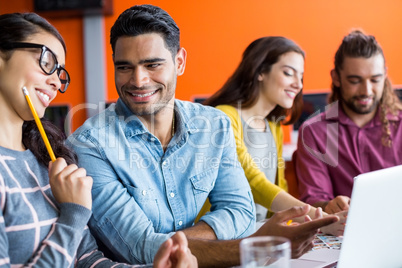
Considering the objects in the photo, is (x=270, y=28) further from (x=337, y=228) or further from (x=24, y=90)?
(x=24, y=90)

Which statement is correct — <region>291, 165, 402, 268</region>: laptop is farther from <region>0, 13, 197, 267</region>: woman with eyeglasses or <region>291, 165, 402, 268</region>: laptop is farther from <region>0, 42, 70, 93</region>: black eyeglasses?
<region>0, 42, 70, 93</region>: black eyeglasses

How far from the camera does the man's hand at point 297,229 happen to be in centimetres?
116

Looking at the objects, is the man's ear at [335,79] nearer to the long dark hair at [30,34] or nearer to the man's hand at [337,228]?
the man's hand at [337,228]

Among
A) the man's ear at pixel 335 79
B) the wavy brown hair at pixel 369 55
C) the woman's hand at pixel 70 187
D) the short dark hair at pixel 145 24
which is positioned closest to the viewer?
the woman's hand at pixel 70 187

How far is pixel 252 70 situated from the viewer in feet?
8.31

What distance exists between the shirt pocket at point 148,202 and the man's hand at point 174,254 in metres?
0.45

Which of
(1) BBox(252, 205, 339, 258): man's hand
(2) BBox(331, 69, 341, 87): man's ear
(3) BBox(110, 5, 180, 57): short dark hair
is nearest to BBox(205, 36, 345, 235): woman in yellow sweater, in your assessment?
(2) BBox(331, 69, 341, 87): man's ear

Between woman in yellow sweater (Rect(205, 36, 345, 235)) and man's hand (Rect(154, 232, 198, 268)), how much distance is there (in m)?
1.29

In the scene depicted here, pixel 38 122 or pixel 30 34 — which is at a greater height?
pixel 30 34

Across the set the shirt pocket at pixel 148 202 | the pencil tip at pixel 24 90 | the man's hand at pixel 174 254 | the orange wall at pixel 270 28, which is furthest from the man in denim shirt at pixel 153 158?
the orange wall at pixel 270 28

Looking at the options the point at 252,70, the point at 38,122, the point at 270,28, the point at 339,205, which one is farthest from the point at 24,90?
the point at 270,28

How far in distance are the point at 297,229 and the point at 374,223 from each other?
0.18 metres

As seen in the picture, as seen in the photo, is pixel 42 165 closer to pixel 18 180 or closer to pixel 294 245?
pixel 18 180

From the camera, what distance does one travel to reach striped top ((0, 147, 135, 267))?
1146mm
